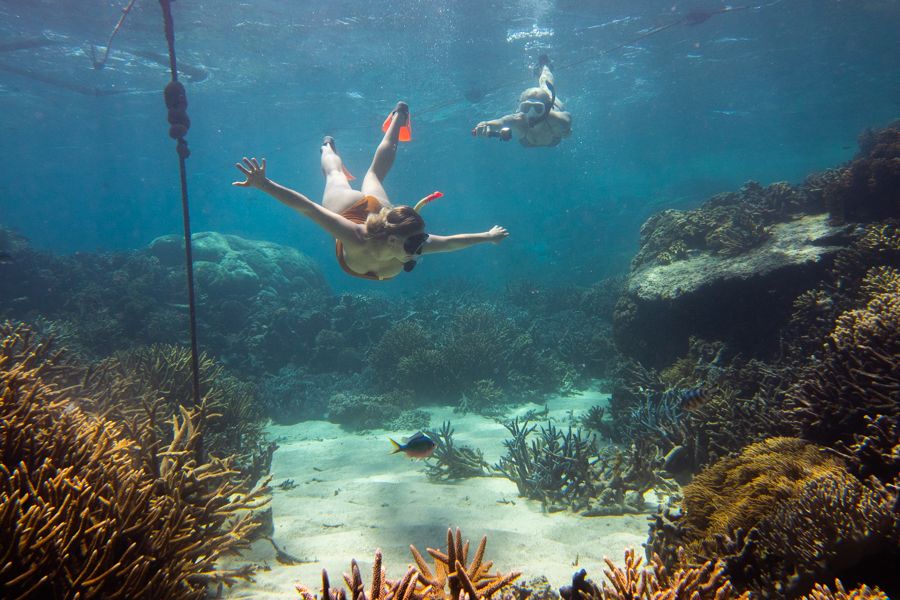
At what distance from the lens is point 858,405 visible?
146 inches

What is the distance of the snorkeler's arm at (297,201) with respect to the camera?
3.84 meters

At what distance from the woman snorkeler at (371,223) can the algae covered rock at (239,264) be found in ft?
41.9

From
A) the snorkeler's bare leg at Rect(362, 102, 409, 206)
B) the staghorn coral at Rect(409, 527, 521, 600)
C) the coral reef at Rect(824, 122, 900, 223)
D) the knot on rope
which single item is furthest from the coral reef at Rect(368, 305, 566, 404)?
the knot on rope

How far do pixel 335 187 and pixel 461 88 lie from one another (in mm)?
26217

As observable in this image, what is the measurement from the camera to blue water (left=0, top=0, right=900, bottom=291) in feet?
64.7

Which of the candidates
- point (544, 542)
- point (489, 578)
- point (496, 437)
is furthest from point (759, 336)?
point (489, 578)

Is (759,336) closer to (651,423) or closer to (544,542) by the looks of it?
(651,423)

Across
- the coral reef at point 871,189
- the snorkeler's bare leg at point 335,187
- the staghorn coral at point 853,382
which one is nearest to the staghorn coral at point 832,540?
the staghorn coral at point 853,382

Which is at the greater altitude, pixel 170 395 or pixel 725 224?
pixel 725 224

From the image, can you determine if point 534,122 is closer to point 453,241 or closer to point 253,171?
point 453,241

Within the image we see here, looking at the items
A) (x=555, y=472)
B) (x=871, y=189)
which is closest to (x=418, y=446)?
(x=555, y=472)

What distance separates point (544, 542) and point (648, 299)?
18.8ft

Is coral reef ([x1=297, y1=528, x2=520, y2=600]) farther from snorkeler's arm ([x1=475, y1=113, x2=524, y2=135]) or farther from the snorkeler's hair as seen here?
snorkeler's arm ([x1=475, y1=113, x2=524, y2=135])

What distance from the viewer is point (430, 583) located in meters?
2.41
